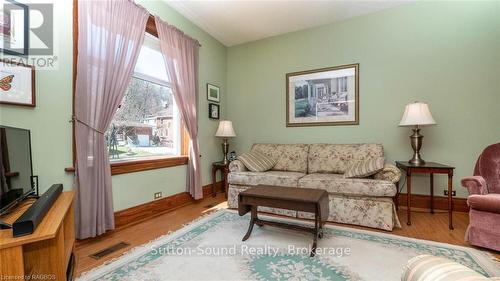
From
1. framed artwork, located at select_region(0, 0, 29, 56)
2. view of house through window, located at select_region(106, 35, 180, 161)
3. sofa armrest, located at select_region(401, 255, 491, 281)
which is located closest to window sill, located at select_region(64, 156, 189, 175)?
view of house through window, located at select_region(106, 35, 180, 161)

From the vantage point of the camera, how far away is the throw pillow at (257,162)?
11.2ft

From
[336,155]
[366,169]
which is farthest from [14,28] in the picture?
[336,155]

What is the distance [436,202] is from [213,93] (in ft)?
12.2

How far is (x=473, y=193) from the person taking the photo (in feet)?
7.11

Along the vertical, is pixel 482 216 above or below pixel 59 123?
below

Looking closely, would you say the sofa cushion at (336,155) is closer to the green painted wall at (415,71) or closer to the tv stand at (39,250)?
the green painted wall at (415,71)

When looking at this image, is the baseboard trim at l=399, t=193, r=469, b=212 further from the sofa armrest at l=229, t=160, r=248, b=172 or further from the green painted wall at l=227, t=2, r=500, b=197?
the sofa armrest at l=229, t=160, r=248, b=172

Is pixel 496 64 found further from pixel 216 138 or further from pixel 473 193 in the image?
pixel 216 138

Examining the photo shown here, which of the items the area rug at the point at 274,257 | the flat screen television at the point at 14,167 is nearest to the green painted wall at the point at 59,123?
the flat screen television at the point at 14,167

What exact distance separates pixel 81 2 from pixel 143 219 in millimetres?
2379

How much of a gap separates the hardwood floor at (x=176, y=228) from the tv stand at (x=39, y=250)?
0.43 meters

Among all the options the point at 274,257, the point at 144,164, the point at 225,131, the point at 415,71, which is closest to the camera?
the point at 274,257

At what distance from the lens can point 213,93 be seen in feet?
13.9

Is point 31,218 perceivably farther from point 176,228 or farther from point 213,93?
point 213,93
